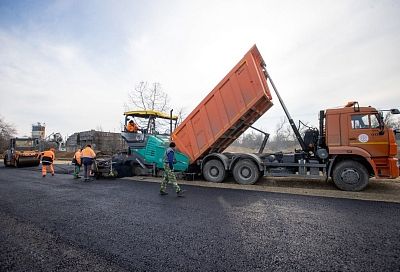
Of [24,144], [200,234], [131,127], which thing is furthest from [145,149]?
[24,144]

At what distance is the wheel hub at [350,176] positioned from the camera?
6593mm

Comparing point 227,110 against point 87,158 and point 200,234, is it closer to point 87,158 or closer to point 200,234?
point 200,234

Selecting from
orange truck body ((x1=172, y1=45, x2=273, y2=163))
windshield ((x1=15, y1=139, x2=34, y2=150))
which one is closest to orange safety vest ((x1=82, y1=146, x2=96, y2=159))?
orange truck body ((x1=172, y1=45, x2=273, y2=163))

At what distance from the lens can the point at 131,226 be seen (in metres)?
3.65

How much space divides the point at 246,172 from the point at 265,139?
165 cm

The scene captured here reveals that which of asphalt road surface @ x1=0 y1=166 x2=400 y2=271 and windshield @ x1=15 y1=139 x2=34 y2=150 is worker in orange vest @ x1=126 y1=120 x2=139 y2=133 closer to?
asphalt road surface @ x1=0 y1=166 x2=400 y2=271

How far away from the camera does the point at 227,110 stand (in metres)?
7.75

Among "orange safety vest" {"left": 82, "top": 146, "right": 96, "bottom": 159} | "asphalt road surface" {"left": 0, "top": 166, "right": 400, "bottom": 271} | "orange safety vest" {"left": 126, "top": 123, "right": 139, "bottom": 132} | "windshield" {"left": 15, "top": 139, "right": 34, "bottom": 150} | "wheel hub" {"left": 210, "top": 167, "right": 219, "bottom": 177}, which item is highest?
"orange safety vest" {"left": 126, "top": 123, "right": 139, "bottom": 132}

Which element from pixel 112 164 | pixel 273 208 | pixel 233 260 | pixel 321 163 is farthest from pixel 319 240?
pixel 112 164

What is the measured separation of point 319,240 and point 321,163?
475 centimetres

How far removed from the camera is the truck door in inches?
252

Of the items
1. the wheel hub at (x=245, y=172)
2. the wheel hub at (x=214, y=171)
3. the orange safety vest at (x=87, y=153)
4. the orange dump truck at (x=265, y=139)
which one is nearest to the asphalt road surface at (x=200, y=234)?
the orange dump truck at (x=265, y=139)

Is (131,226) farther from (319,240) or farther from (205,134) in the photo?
(205,134)

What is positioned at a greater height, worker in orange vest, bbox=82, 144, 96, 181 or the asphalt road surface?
worker in orange vest, bbox=82, 144, 96, 181
